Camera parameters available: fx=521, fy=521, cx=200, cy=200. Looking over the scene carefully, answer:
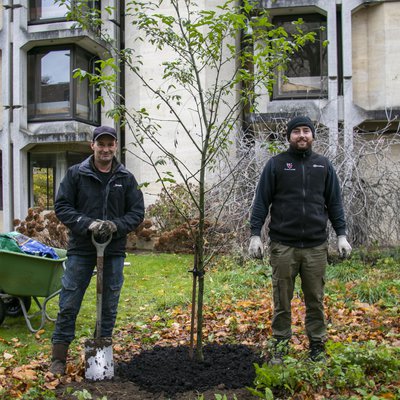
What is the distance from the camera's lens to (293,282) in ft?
14.8

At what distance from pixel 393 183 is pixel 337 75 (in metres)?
4.91

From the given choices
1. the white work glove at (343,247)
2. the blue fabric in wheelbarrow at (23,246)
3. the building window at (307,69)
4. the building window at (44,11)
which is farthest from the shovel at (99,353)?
the building window at (44,11)

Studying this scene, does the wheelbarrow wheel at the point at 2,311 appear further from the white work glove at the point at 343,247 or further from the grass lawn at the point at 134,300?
the white work glove at the point at 343,247

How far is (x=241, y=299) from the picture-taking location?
7.62 metres

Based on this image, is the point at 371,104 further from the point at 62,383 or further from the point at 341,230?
the point at 62,383

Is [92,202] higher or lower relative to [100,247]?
higher

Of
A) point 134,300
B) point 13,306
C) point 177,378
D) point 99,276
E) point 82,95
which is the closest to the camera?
point 177,378

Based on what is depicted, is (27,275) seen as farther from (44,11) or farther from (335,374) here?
(44,11)

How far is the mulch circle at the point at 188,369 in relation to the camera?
4.06 metres

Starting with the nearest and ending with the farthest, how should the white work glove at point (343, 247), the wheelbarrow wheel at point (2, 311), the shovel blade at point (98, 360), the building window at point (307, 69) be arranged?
the shovel blade at point (98, 360), the white work glove at point (343, 247), the wheelbarrow wheel at point (2, 311), the building window at point (307, 69)

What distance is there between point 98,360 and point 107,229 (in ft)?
3.51

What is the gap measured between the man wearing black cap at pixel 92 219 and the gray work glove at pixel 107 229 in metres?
0.07

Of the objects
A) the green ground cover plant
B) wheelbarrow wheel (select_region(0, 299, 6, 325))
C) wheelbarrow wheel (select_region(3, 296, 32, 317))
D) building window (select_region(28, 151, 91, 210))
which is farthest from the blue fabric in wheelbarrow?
building window (select_region(28, 151, 91, 210))

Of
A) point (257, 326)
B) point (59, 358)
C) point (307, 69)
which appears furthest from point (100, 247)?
point (307, 69)
